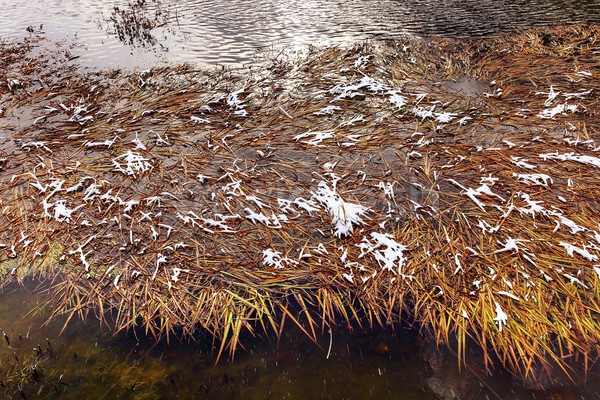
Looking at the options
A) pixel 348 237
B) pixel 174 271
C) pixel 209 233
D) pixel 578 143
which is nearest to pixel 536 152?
pixel 578 143

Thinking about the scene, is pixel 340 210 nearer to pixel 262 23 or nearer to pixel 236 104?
pixel 236 104

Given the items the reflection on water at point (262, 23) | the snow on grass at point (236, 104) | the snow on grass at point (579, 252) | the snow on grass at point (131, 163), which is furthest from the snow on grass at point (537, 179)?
the reflection on water at point (262, 23)

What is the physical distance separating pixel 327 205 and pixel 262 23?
349 inches

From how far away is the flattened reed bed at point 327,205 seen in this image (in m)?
2.76

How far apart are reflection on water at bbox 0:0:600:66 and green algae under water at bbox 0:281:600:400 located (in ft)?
22.0

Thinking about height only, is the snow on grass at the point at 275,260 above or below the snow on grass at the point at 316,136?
below

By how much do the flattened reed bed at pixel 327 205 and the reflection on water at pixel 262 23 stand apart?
265 centimetres

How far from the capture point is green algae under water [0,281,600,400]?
2350 millimetres

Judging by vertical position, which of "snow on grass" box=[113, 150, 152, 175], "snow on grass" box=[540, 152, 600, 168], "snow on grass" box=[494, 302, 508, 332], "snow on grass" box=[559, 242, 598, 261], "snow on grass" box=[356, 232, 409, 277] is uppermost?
"snow on grass" box=[540, 152, 600, 168]

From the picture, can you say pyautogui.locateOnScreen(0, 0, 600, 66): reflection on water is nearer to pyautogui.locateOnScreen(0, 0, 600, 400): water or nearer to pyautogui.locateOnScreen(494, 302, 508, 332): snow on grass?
pyautogui.locateOnScreen(0, 0, 600, 400): water

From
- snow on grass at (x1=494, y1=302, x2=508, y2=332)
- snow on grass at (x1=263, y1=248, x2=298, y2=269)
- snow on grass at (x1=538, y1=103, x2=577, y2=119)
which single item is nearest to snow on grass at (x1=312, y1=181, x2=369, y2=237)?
snow on grass at (x1=263, y1=248, x2=298, y2=269)

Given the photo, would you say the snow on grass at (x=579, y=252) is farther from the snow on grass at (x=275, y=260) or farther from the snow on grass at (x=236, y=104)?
the snow on grass at (x=236, y=104)

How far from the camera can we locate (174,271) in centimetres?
311

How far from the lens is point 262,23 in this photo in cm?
1022
